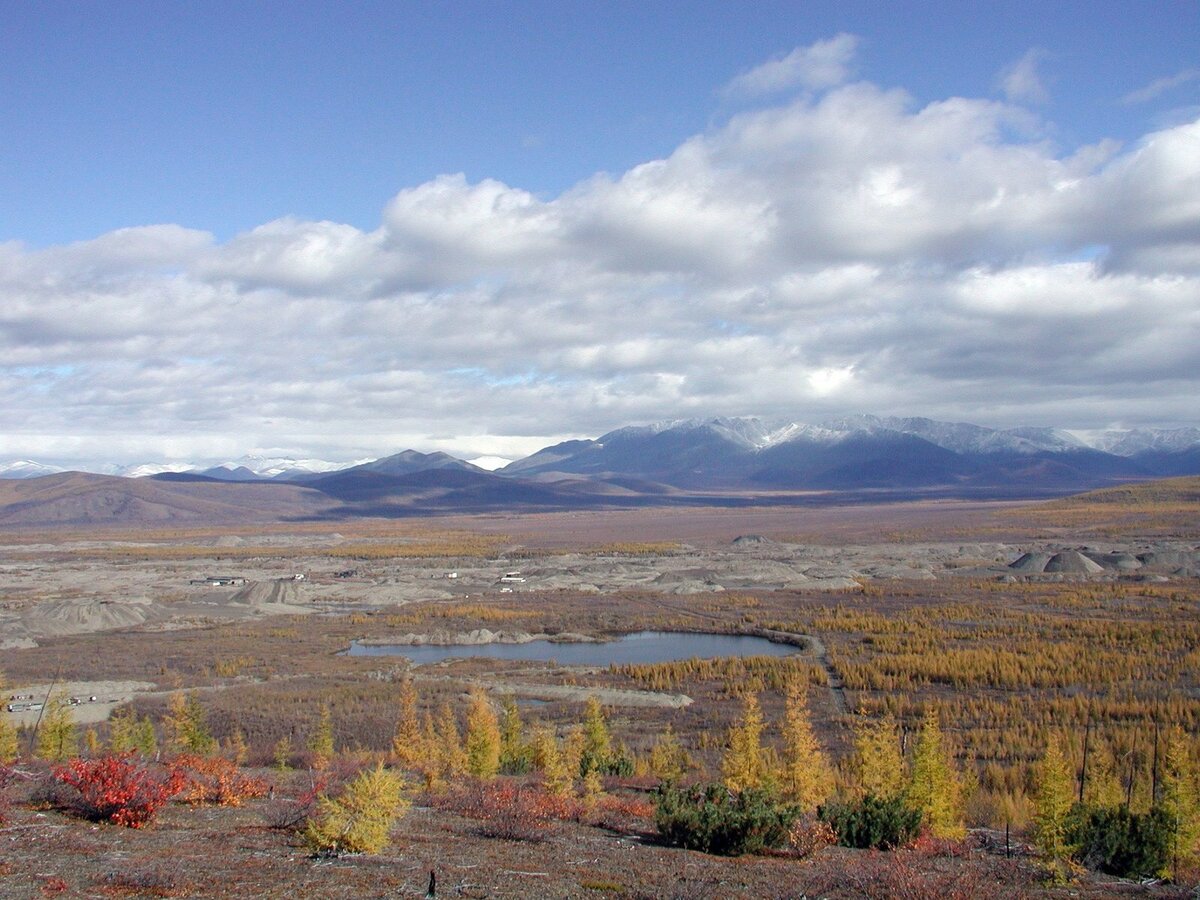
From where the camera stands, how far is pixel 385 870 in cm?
1128

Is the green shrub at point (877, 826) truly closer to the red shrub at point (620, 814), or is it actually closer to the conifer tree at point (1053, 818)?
the conifer tree at point (1053, 818)

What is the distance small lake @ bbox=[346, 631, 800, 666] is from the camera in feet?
152

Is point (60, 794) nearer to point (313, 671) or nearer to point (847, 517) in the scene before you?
point (313, 671)

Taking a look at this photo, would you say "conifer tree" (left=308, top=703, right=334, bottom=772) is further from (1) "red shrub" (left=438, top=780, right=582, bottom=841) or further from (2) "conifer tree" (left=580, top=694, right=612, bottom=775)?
(2) "conifer tree" (left=580, top=694, right=612, bottom=775)

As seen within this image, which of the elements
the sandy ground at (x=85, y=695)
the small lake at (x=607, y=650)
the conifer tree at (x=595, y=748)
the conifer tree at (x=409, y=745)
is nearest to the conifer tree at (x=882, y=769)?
the conifer tree at (x=595, y=748)

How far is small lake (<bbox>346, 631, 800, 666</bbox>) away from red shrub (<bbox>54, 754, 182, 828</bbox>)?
31.8 meters

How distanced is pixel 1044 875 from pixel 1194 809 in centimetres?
357

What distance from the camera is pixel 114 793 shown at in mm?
12883

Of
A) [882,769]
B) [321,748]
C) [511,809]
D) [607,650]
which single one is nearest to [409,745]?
[321,748]

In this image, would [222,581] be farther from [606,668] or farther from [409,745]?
[409,745]

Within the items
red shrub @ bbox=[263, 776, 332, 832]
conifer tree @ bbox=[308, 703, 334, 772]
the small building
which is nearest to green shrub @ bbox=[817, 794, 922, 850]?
red shrub @ bbox=[263, 776, 332, 832]

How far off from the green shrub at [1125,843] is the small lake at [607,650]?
3068cm

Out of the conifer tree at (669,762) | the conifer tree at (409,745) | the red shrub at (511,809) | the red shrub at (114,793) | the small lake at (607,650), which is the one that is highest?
the red shrub at (114,793)

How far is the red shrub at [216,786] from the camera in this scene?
49.6ft
